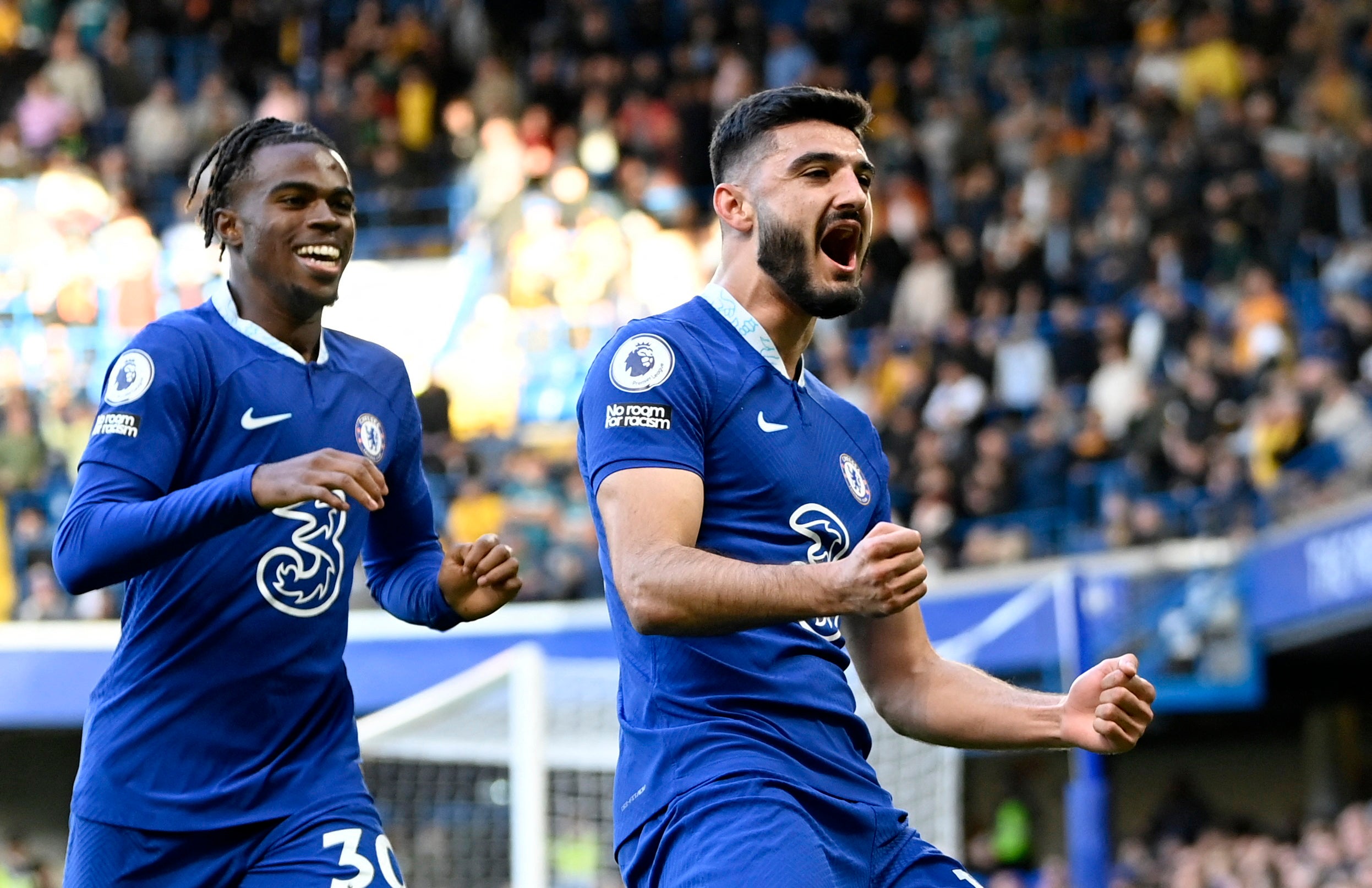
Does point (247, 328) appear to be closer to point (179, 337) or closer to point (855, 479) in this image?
point (179, 337)

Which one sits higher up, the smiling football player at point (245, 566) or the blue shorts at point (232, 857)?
the smiling football player at point (245, 566)

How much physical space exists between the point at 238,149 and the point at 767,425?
1.61 meters

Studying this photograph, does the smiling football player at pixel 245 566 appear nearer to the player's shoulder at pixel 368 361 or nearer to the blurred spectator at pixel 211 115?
the player's shoulder at pixel 368 361

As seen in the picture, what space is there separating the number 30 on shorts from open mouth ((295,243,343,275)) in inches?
52.1

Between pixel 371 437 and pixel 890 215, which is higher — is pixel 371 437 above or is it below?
below

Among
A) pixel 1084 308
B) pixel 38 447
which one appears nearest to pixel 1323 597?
pixel 1084 308

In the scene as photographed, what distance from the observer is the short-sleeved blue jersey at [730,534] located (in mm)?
3889

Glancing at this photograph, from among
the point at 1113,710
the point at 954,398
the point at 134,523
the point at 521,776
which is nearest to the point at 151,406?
the point at 134,523

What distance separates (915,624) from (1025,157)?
52.7ft

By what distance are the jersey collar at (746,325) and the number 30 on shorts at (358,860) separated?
1390mm

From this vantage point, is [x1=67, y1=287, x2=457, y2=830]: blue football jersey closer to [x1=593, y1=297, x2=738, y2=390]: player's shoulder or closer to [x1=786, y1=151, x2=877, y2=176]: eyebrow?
[x1=593, y1=297, x2=738, y2=390]: player's shoulder

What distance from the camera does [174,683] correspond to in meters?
4.39

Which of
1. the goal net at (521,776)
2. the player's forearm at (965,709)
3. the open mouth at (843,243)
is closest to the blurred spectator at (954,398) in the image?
the goal net at (521,776)

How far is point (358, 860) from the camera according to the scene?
4262 mm
